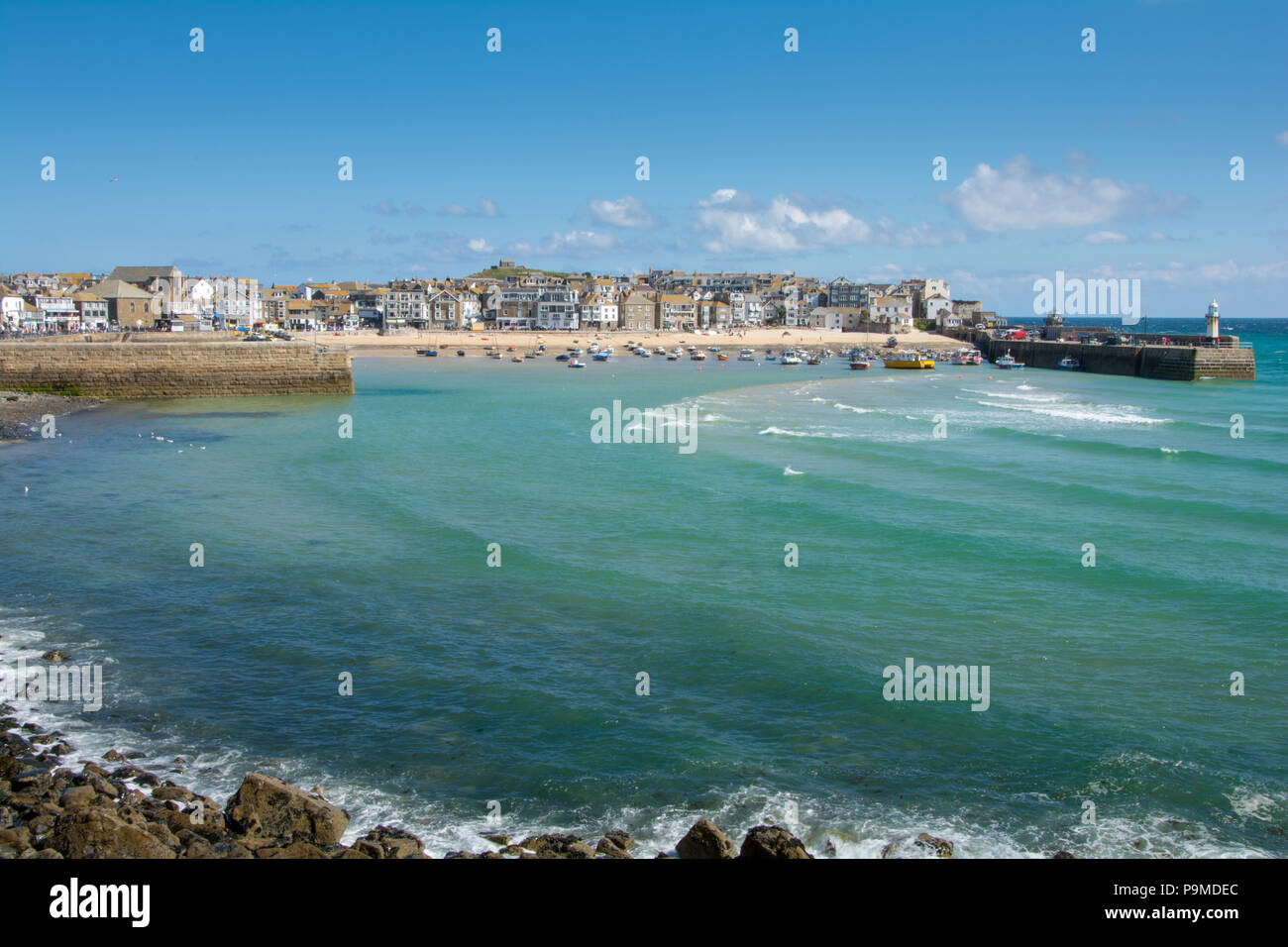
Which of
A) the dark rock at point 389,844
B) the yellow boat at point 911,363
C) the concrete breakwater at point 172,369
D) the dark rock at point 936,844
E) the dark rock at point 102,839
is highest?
the yellow boat at point 911,363

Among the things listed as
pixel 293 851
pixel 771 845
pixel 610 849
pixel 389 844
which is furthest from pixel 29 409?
pixel 771 845

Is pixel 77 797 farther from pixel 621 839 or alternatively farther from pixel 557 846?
pixel 621 839

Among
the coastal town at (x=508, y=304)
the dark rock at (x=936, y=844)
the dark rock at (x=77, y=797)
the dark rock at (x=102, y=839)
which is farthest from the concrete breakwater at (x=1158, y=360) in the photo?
the dark rock at (x=102, y=839)

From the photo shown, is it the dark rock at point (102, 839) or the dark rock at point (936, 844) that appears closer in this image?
the dark rock at point (102, 839)

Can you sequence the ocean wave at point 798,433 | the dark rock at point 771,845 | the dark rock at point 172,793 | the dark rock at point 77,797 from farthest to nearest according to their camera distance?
the ocean wave at point 798,433 < the dark rock at point 172,793 < the dark rock at point 77,797 < the dark rock at point 771,845

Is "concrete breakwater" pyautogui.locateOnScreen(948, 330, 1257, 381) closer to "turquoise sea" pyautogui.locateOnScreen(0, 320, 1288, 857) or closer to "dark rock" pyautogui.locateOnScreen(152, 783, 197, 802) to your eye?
"turquoise sea" pyautogui.locateOnScreen(0, 320, 1288, 857)

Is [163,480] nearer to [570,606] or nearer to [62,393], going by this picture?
[570,606]

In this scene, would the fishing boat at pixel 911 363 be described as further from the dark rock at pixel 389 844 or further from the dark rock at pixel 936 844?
the dark rock at pixel 389 844

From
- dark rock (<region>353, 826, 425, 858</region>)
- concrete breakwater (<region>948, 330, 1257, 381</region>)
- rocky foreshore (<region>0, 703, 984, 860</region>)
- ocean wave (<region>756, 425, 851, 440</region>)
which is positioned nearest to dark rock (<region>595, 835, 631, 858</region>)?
rocky foreshore (<region>0, 703, 984, 860</region>)
